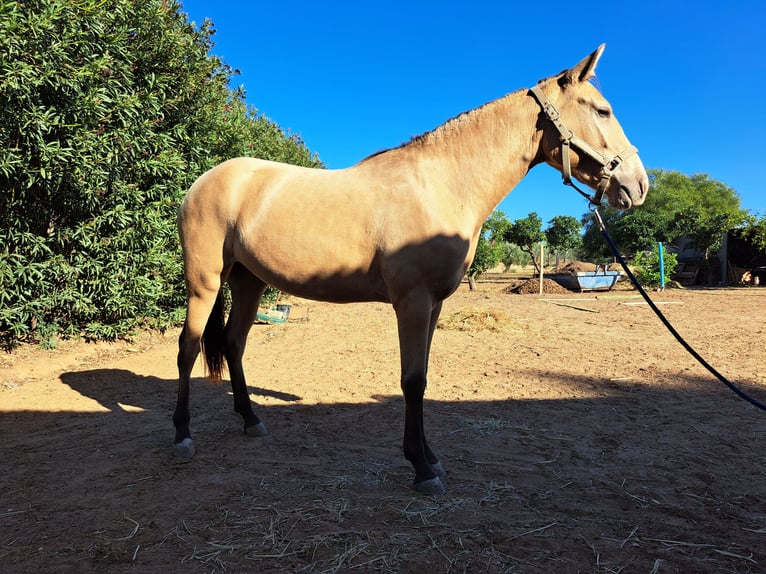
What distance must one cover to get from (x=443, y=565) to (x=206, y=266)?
7.70 feet

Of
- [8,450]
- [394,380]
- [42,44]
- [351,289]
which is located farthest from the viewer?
[394,380]

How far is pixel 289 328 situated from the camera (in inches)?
322

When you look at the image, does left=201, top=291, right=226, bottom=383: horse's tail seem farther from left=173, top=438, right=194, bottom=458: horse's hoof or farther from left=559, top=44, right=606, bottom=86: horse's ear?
left=559, top=44, right=606, bottom=86: horse's ear

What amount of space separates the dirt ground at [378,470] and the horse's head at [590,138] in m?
1.73

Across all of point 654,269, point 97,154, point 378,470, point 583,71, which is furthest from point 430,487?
point 654,269

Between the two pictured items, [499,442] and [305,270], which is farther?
[499,442]

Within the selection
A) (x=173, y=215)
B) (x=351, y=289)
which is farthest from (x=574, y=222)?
(x=351, y=289)

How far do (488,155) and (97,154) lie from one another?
178 inches

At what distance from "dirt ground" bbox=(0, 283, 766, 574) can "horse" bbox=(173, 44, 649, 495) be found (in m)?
0.40

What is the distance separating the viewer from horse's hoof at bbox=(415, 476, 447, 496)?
2401 mm

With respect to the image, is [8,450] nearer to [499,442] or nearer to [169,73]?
[499,442]

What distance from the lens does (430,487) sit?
2.41 meters

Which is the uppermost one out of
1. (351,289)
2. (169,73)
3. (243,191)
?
(169,73)

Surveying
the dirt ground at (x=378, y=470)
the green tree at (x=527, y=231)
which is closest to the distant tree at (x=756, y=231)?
the green tree at (x=527, y=231)
